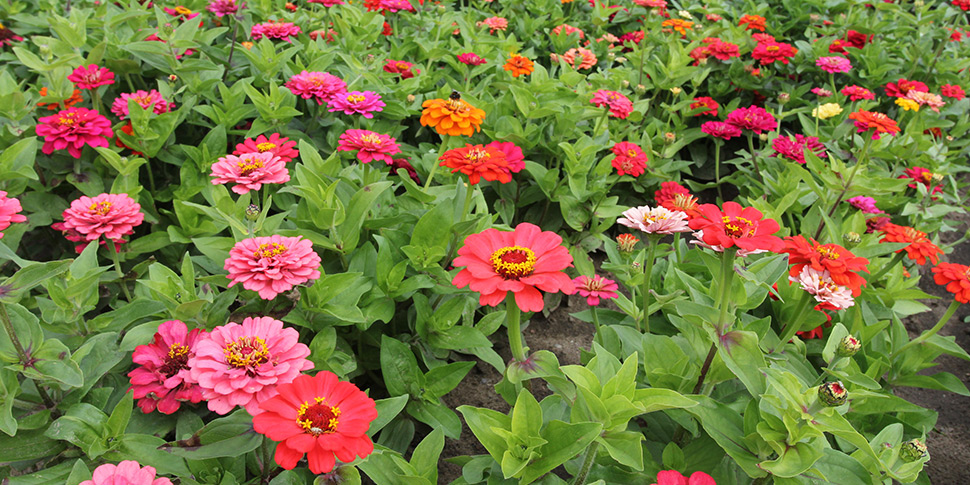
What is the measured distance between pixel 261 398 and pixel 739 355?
107 centimetres

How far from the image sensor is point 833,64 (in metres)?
3.64

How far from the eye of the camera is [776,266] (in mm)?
1752

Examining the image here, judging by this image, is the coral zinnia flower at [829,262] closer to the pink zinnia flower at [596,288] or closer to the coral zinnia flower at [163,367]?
the pink zinnia flower at [596,288]

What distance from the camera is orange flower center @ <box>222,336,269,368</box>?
1188 millimetres

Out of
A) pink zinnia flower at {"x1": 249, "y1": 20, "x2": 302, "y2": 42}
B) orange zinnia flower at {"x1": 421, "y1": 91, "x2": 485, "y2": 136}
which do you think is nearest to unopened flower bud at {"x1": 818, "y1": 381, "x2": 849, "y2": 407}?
orange zinnia flower at {"x1": 421, "y1": 91, "x2": 485, "y2": 136}

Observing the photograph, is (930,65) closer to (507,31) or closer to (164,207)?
(507,31)

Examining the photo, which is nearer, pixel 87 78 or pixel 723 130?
pixel 87 78

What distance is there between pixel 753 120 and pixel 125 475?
3.11 metres

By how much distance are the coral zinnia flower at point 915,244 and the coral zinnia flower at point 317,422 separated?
2002mm

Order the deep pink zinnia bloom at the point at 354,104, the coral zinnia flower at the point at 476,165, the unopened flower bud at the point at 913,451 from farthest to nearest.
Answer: the deep pink zinnia bloom at the point at 354,104
the coral zinnia flower at the point at 476,165
the unopened flower bud at the point at 913,451

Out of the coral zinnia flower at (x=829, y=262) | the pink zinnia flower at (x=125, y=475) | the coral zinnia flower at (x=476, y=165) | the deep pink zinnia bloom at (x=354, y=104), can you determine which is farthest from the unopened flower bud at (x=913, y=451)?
the deep pink zinnia bloom at (x=354, y=104)

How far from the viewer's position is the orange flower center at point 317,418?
3.66ft

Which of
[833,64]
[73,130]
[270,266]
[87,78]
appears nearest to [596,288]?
[270,266]

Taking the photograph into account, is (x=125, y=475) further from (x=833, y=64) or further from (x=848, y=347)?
(x=833, y=64)
